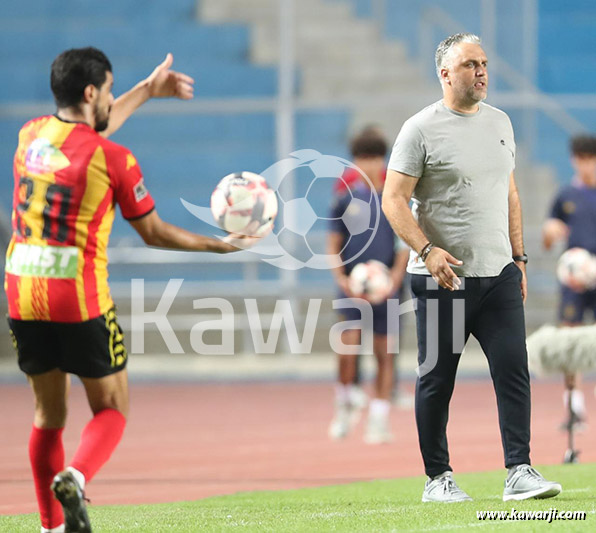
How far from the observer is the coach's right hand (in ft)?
19.8

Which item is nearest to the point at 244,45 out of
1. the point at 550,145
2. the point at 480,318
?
the point at 550,145

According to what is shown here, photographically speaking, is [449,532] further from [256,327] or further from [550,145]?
[550,145]

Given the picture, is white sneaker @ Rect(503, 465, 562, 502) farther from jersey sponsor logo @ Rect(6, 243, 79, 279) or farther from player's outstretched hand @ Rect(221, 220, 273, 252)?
jersey sponsor logo @ Rect(6, 243, 79, 279)

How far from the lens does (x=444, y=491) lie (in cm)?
646

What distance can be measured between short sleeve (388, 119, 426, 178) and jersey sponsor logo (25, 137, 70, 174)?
1.71 meters

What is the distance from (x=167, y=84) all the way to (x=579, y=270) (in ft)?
17.5

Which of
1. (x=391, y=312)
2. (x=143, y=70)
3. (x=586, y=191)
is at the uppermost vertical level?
(x=143, y=70)

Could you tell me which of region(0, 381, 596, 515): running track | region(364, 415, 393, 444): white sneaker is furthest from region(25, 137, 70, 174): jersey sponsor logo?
region(364, 415, 393, 444): white sneaker

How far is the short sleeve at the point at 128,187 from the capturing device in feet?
17.7

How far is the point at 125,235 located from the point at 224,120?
2365 millimetres

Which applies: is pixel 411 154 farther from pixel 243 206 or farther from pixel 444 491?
pixel 444 491

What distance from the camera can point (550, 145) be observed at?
18812 mm

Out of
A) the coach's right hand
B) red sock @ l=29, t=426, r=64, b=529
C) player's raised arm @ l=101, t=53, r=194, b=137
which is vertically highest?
player's raised arm @ l=101, t=53, r=194, b=137

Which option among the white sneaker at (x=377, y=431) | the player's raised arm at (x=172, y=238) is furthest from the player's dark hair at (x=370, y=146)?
the player's raised arm at (x=172, y=238)
